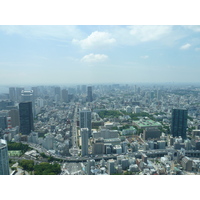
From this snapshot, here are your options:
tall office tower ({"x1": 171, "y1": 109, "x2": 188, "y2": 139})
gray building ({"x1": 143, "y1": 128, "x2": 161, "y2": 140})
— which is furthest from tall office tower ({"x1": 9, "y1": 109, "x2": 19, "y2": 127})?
tall office tower ({"x1": 171, "y1": 109, "x2": 188, "y2": 139})

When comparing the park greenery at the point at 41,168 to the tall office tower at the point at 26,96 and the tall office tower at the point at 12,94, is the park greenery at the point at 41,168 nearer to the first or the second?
the tall office tower at the point at 12,94

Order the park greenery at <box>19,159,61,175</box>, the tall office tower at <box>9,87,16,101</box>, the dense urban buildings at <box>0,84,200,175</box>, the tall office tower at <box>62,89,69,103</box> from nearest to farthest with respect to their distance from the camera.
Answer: the park greenery at <box>19,159,61,175</box>, the dense urban buildings at <box>0,84,200,175</box>, the tall office tower at <box>9,87,16,101</box>, the tall office tower at <box>62,89,69,103</box>

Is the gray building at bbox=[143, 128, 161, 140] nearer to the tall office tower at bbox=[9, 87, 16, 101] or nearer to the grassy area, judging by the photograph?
the grassy area

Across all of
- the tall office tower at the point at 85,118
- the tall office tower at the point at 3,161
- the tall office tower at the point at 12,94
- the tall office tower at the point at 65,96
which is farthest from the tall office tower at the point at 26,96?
the tall office tower at the point at 3,161

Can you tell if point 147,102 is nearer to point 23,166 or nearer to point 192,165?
point 192,165

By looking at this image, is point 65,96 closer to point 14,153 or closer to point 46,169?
point 14,153
